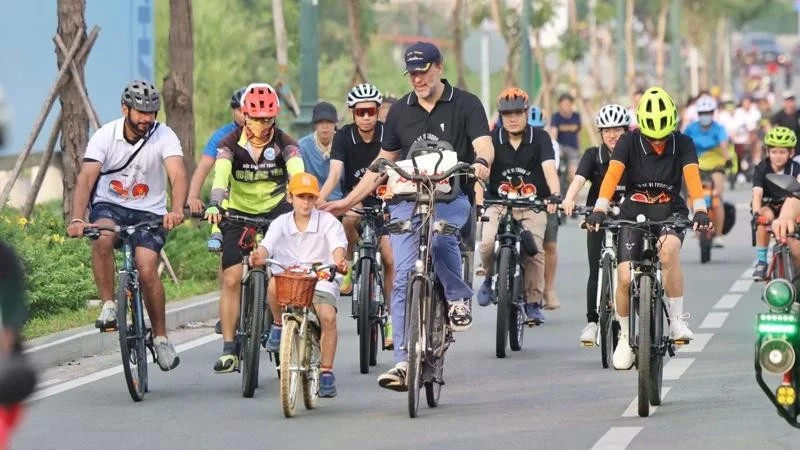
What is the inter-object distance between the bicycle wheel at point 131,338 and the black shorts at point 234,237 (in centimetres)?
77

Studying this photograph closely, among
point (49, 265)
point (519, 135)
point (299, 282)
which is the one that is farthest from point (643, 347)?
point (49, 265)

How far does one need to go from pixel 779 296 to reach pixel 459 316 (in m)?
3.21

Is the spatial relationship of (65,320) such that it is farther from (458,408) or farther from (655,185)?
(655,185)

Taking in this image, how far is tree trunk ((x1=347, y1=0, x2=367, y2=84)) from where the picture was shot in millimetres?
30214

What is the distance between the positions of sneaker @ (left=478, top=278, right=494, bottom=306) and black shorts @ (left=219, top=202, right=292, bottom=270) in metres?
2.61

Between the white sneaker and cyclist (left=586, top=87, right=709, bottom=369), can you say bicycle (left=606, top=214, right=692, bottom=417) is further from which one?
the white sneaker

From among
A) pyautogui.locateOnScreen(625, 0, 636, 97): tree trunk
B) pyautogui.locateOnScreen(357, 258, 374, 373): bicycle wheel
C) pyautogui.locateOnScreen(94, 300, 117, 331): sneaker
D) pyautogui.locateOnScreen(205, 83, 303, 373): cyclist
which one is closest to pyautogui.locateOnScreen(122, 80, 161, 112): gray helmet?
pyautogui.locateOnScreen(205, 83, 303, 373): cyclist

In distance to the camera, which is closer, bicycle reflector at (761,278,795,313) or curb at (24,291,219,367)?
bicycle reflector at (761,278,795,313)

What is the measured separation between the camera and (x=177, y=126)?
2075cm

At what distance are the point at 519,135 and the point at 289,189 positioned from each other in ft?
12.6

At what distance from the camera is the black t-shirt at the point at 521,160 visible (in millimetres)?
15359

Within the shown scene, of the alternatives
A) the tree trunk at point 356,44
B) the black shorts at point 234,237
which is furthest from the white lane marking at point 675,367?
the tree trunk at point 356,44

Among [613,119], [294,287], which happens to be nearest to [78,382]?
[294,287]

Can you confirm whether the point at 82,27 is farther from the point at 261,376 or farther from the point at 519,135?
the point at 261,376
